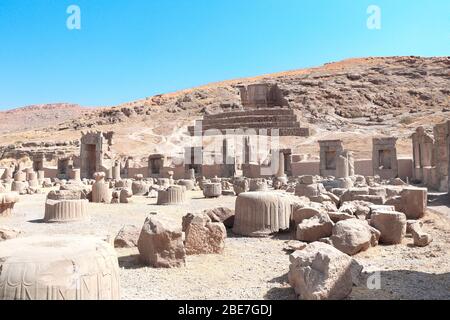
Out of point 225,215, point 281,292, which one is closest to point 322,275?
point 281,292

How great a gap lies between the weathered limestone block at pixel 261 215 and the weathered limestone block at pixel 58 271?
4.40 meters

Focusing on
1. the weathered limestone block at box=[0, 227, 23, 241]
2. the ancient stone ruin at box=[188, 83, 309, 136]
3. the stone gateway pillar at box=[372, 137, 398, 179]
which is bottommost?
the weathered limestone block at box=[0, 227, 23, 241]

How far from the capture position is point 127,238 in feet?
22.7

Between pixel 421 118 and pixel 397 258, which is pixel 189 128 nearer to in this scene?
pixel 421 118

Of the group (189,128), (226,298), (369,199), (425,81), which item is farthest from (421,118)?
(226,298)

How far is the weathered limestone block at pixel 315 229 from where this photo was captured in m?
7.08

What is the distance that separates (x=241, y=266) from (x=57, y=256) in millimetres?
2882

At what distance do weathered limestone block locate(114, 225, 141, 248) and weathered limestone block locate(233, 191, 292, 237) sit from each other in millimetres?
2135

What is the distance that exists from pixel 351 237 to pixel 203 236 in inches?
92.2

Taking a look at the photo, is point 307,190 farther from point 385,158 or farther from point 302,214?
point 385,158

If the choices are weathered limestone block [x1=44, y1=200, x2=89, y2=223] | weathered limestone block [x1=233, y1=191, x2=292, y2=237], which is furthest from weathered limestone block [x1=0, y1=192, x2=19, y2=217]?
weathered limestone block [x1=233, y1=191, x2=292, y2=237]

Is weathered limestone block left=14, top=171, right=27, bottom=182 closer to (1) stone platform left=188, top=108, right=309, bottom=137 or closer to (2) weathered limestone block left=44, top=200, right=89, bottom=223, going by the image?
(2) weathered limestone block left=44, top=200, right=89, bottom=223

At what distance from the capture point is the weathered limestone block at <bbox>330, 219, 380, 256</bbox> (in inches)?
244

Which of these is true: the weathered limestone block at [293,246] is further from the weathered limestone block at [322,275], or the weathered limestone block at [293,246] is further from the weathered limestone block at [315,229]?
the weathered limestone block at [322,275]
